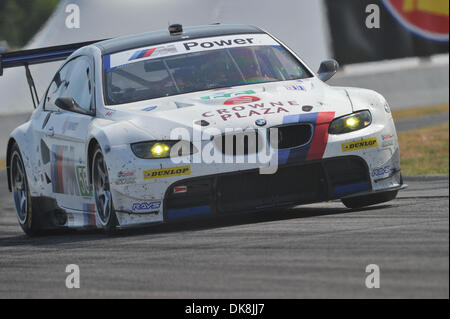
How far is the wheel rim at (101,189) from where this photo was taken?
759 cm

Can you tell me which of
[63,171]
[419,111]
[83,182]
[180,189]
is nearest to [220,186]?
[180,189]

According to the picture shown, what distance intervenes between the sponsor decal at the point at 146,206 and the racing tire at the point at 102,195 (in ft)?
0.60

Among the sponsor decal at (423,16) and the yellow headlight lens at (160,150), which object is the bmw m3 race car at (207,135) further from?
the sponsor decal at (423,16)

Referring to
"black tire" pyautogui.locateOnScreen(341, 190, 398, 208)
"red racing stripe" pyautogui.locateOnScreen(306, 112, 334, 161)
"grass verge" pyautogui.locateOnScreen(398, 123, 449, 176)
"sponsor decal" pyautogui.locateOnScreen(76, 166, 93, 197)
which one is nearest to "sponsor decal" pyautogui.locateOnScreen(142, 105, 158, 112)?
"sponsor decal" pyautogui.locateOnScreen(76, 166, 93, 197)

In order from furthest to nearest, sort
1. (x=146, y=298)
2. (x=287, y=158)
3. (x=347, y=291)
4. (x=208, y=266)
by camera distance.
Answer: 1. (x=287, y=158)
2. (x=208, y=266)
3. (x=146, y=298)
4. (x=347, y=291)

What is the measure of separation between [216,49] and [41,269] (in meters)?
2.64

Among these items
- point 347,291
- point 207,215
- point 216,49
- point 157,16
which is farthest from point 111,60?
point 157,16

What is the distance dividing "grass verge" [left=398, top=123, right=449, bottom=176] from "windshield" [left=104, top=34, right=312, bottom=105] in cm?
388

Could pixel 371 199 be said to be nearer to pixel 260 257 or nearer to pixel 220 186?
pixel 220 186

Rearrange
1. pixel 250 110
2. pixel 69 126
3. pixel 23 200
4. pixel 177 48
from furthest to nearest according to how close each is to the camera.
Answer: pixel 23 200, pixel 177 48, pixel 69 126, pixel 250 110

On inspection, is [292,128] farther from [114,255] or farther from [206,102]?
[114,255]

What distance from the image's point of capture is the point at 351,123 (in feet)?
24.9

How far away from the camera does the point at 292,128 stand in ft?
24.3

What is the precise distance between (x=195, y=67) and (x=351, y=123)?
1.42 m
